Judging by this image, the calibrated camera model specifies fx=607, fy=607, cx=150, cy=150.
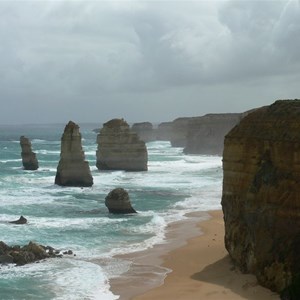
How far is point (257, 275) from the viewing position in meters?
21.0

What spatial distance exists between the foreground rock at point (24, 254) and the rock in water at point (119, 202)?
11.4 m

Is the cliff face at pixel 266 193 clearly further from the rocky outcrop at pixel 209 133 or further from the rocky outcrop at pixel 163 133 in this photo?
the rocky outcrop at pixel 163 133

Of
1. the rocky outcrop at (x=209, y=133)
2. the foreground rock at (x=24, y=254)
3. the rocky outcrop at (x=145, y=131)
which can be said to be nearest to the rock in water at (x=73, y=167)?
the foreground rock at (x=24, y=254)

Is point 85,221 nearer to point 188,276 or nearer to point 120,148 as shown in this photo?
point 188,276

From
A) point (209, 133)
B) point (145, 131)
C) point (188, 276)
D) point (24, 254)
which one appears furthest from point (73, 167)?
point (145, 131)

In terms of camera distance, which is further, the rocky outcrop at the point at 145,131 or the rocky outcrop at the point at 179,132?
the rocky outcrop at the point at 145,131

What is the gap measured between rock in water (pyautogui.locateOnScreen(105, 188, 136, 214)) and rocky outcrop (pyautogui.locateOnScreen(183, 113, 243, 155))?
74.5 meters

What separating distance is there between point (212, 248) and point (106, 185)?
28419 millimetres

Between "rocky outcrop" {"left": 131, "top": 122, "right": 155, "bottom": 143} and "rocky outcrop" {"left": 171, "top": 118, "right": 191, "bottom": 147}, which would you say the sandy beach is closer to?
"rocky outcrop" {"left": 171, "top": 118, "right": 191, "bottom": 147}

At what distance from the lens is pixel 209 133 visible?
11625 cm

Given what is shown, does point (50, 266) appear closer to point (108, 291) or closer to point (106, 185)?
point (108, 291)

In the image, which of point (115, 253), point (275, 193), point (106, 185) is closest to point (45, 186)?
point (106, 185)

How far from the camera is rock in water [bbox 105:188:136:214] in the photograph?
39375mm

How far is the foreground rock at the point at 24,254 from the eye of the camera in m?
26.3
